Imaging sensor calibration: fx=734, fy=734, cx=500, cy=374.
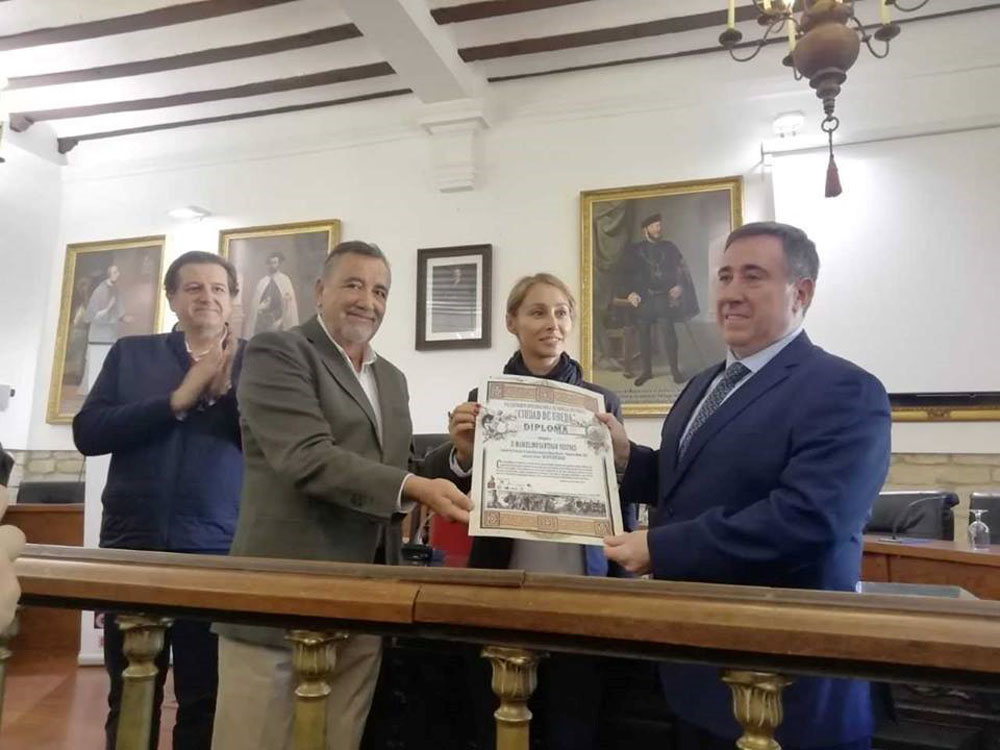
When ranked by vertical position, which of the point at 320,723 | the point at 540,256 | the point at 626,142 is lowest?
the point at 320,723

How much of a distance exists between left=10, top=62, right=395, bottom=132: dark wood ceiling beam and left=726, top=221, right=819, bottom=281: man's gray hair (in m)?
3.92

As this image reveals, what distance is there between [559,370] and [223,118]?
186 inches

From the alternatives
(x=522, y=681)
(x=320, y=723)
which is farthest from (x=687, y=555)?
(x=320, y=723)

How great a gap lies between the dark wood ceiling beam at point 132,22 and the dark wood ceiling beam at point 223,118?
110 centimetres

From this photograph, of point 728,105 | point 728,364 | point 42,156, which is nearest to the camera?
point 728,364

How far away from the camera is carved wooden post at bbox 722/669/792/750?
0.65 metres

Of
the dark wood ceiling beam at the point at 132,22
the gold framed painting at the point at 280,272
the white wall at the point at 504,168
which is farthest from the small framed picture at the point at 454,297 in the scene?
the dark wood ceiling beam at the point at 132,22

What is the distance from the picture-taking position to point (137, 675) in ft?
2.66

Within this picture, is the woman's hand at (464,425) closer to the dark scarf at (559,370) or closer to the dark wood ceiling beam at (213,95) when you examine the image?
the dark scarf at (559,370)

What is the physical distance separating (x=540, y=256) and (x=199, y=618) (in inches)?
168

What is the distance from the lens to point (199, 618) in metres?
0.79

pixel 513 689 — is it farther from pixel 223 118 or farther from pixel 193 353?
pixel 223 118

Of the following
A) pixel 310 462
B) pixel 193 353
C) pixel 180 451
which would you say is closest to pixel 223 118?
pixel 193 353

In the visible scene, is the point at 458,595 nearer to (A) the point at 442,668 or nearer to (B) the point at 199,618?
(B) the point at 199,618
